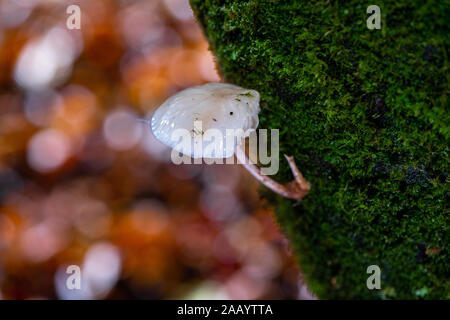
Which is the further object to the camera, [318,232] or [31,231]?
[31,231]

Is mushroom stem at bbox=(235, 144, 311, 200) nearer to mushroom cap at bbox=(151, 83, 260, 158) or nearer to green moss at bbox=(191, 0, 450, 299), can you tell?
green moss at bbox=(191, 0, 450, 299)

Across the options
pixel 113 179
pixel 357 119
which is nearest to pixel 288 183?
pixel 357 119

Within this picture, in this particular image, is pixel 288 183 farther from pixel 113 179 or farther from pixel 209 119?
pixel 113 179

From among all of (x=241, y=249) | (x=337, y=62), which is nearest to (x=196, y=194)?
(x=241, y=249)

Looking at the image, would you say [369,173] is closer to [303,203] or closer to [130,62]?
[303,203]

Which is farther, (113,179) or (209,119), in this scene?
(113,179)

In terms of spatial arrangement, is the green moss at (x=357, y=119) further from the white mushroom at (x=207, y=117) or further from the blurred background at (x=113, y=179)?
the blurred background at (x=113, y=179)

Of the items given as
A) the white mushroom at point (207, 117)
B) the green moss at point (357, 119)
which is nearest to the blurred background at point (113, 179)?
the green moss at point (357, 119)
